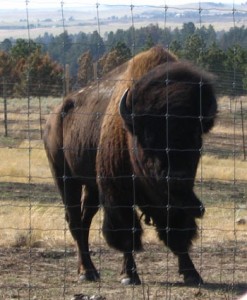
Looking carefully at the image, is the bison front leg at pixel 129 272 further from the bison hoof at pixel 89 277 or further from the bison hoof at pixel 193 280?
the bison hoof at pixel 193 280

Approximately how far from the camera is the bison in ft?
28.0

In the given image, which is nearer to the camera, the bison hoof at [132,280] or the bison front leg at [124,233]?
the bison hoof at [132,280]

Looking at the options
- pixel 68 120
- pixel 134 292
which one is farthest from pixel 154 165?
pixel 68 120

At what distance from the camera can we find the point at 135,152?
29.1 feet

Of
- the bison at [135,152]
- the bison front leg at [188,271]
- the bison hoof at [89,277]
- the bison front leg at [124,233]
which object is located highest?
the bison at [135,152]

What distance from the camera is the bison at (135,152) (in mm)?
8523

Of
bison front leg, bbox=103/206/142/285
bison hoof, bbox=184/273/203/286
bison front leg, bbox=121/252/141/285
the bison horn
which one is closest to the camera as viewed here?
the bison horn

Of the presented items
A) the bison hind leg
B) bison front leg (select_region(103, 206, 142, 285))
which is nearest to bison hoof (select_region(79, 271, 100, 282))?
bison front leg (select_region(103, 206, 142, 285))

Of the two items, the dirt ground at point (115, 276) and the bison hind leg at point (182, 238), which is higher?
the bison hind leg at point (182, 238)

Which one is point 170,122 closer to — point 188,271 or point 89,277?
point 188,271

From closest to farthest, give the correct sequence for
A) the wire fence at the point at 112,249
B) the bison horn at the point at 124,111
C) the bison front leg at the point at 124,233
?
the wire fence at the point at 112,249 < the bison horn at the point at 124,111 < the bison front leg at the point at 124,233

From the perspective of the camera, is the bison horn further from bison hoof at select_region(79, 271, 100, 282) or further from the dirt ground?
bison hoof at select_region(79, 271, 100, 282)

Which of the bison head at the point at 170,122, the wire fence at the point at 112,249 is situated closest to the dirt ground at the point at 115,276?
the wire fence at the point at 112,249

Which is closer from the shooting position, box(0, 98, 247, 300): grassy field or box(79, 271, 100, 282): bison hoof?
box(0, 98, 247, 300): grassy field
